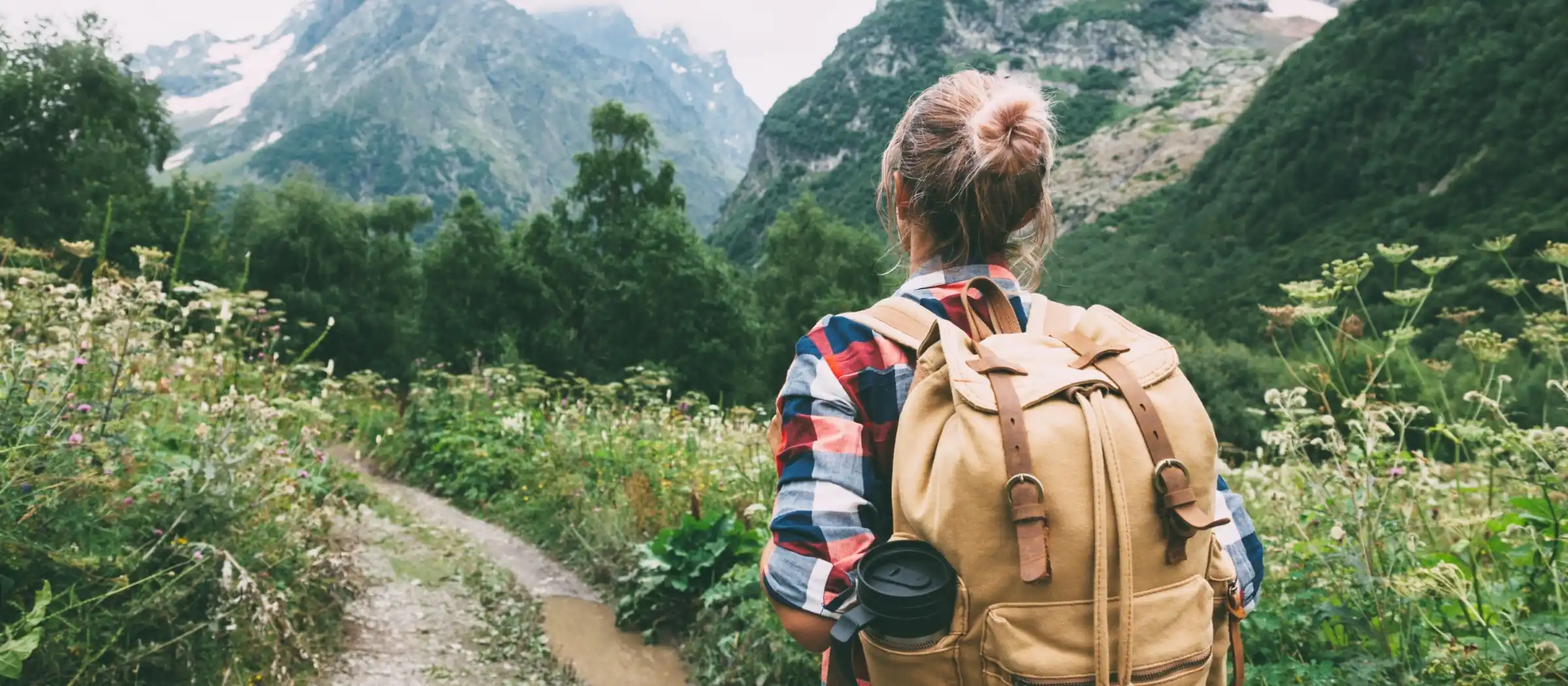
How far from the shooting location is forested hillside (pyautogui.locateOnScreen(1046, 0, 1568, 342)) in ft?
159

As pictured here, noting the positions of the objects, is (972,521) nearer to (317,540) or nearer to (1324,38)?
(317,540)

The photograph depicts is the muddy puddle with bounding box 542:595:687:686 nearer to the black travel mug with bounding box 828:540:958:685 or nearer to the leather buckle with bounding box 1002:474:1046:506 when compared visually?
the black travel mug with bounding box 828:540:958:685

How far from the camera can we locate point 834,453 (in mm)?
1297

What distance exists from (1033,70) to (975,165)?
499 feet

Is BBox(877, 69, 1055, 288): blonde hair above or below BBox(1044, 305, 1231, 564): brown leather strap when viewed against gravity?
above

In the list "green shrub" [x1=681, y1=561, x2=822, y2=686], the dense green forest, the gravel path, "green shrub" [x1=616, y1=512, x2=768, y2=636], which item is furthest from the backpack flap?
the dense green forest

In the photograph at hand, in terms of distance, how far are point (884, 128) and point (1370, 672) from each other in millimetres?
167014

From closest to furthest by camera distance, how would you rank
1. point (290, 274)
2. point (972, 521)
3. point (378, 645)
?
point (972, 521) < point (378, 645) < point (290, 274)

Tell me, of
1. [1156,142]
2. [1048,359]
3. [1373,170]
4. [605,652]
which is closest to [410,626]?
[605,652]

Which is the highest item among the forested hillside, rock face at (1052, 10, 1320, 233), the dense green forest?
the dense green forest

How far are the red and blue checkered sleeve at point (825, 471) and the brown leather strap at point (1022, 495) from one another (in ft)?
0.86

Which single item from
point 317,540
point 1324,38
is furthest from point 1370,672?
point 1324,38

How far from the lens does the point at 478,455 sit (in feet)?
26.3

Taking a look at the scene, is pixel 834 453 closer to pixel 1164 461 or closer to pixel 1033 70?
pixel 1164 461
